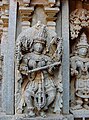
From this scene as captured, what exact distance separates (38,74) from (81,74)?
748 millimetres

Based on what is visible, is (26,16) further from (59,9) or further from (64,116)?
(64,116)

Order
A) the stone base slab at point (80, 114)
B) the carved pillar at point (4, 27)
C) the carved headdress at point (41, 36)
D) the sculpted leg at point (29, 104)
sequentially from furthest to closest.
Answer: the carved pillar at point (4, 27)
the stone base slab at point (80, 114)
the carved headdress at point (41, 36)
the sculpted leg at point (29, 104)

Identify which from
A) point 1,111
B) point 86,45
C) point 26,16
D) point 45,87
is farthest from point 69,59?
point 1,111

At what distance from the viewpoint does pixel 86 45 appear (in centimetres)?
431

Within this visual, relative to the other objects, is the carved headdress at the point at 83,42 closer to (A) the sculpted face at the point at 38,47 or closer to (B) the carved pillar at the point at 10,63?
(A) the sculpted face at the point at 38,47

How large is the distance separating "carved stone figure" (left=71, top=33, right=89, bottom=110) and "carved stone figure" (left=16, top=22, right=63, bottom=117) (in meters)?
0.37

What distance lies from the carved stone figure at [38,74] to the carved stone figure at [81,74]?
37 centimetres

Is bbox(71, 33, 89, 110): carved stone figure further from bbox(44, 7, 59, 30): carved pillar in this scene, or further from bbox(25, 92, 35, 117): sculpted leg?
bbox(25, 92, 35, 117): sculpted leg

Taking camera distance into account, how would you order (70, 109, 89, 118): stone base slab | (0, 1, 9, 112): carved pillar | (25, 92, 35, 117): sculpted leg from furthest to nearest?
(0, 1, 9, 112): carved pillar, (70, 109, 89, 118): stone base slab, (25, 92, 35, 117): sculpted leg

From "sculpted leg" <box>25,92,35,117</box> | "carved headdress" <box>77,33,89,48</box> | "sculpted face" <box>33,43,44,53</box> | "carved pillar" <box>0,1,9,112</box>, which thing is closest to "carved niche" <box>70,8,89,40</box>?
"carved headdress" <box>77,33,89,48</box>

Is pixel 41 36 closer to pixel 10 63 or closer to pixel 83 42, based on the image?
pixel 10 63

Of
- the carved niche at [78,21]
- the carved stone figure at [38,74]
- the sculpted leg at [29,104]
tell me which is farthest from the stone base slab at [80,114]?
the carved niche at [78,21]

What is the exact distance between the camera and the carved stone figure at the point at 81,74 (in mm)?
4180

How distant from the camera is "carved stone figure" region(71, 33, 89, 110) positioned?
4180 mm
